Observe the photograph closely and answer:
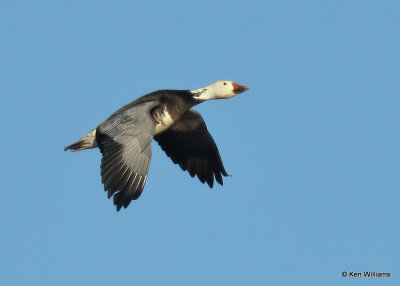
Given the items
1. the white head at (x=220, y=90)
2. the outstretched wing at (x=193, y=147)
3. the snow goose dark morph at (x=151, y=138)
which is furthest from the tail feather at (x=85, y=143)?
the white head at (x=220, y=90)

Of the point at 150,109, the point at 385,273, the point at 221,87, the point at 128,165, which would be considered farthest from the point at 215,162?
the point at 385,273

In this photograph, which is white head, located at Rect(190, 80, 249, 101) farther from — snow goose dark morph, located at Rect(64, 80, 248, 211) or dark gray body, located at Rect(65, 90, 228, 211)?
dark gray body, located at Rect(65, 90, 228, 211)

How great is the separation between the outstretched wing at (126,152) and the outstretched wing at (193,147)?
251 cm

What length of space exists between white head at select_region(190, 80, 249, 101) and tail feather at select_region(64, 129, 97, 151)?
7.91 feet

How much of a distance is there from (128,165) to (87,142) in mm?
2323

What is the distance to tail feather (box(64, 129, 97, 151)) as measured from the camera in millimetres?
17266

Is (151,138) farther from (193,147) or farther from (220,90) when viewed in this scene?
(193,147)

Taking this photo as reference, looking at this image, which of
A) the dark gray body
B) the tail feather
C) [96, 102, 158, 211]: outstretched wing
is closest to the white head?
the dark gray body

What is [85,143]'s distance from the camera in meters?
17.3

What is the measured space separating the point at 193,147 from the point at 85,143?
9.55ft

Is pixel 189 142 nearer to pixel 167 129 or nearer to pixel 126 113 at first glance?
pixel 167 129

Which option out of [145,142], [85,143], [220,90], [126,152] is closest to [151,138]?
[145,142]

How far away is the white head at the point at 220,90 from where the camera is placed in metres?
18.4

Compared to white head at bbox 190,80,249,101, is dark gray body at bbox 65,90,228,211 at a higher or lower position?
lower
